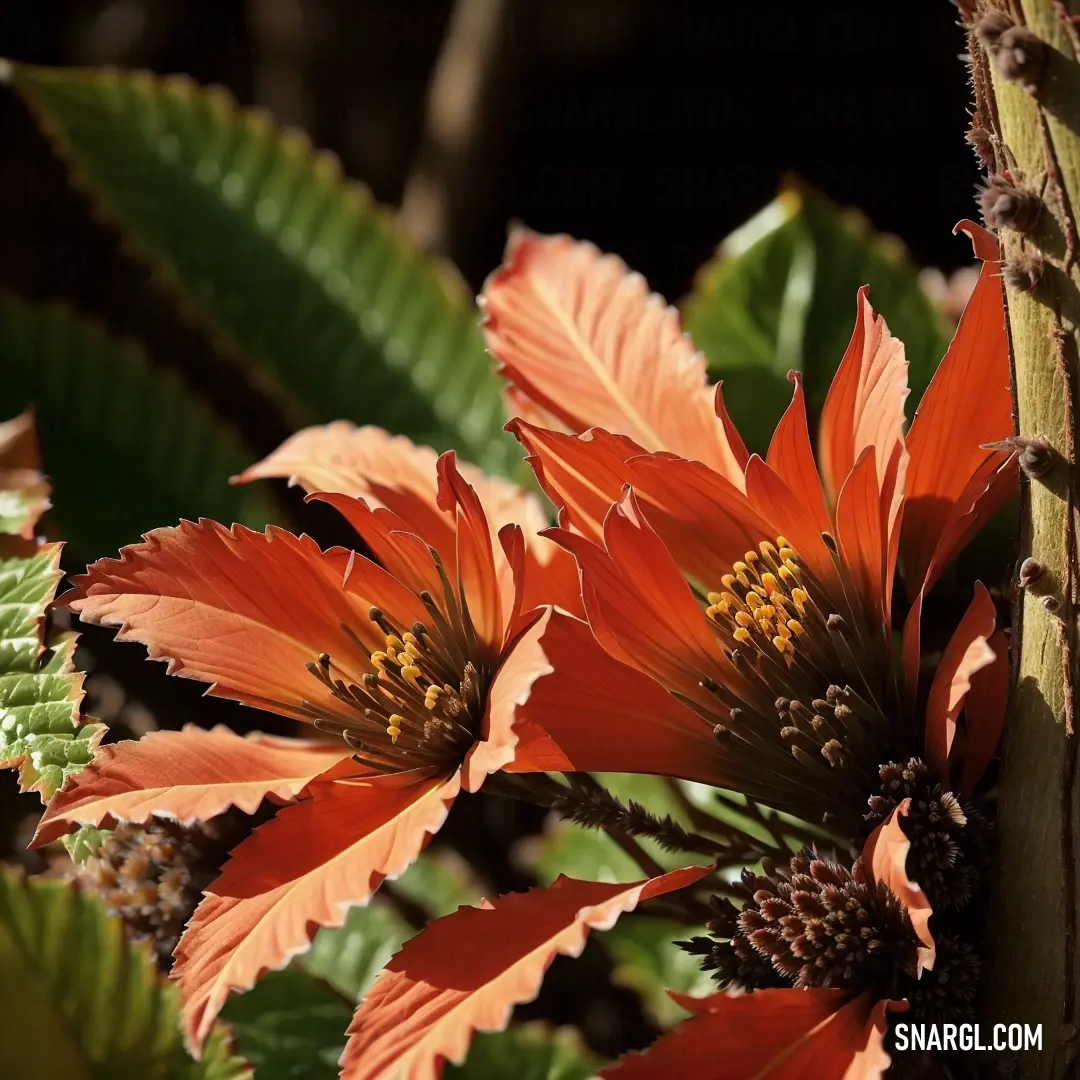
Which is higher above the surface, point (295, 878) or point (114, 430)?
point (114, 430)

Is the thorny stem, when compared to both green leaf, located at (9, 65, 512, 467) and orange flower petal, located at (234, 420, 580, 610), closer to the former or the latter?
orange flower petal, located at (234, 420, 580, 610)

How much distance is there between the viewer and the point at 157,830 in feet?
1.84

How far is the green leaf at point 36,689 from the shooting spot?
0.46 metres

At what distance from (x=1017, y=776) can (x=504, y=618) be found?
0.61ft

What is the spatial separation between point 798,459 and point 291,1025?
367mm

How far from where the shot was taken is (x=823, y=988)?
417mm

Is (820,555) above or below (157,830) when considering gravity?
above

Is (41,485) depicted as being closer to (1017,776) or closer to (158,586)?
(158,586)

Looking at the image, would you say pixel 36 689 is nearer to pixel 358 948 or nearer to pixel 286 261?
Answer: pixel 358 948

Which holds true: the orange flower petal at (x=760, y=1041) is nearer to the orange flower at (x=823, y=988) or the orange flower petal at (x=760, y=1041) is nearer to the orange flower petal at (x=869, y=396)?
the orange flower at (x=823, y=988)

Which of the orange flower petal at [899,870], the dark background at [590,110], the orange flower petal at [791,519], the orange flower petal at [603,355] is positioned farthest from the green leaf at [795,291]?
the dark background at [590,110]

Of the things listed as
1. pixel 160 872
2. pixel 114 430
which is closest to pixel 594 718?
pixel 160 872

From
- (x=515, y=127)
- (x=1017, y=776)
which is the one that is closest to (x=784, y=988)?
(x=1017, y=776)

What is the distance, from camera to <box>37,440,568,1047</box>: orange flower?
0.40 m
